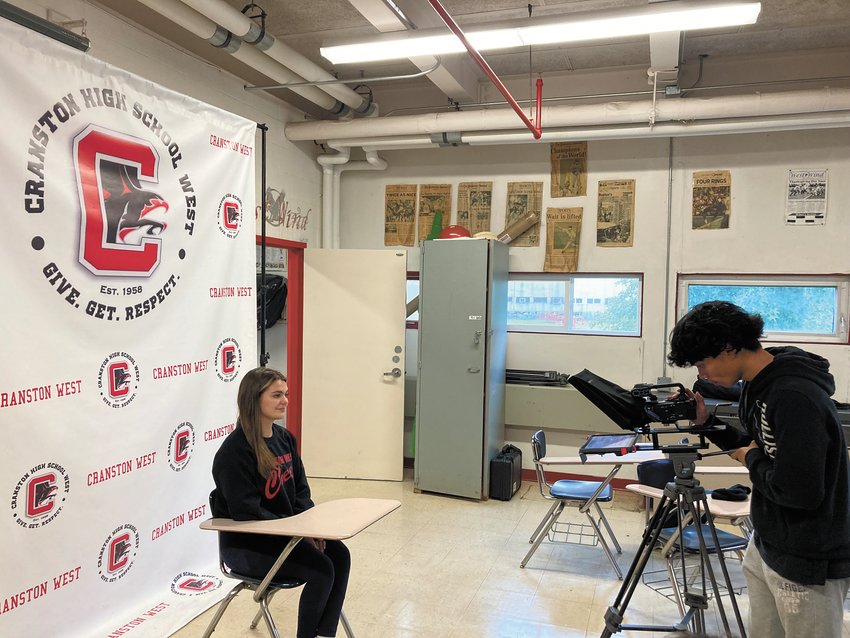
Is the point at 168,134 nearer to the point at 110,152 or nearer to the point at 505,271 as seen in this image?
the point at 110,152

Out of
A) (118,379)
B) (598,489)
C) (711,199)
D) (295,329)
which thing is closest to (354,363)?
(295,329)

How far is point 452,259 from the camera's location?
5172 mm

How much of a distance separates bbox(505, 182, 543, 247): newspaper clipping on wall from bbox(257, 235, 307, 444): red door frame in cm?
189

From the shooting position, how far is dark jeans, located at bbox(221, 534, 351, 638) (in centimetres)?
252

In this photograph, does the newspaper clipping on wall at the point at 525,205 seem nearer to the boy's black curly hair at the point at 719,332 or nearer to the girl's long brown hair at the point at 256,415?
the girl's long brown hair at the point at 256,415

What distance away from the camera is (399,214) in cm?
604

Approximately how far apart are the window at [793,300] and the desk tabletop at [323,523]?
12.0 ft

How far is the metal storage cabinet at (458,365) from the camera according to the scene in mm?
5117

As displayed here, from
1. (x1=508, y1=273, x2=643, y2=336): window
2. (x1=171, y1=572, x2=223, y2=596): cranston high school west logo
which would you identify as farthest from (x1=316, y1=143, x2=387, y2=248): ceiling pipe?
(x1=171, y1=572, x2=223, y2=596): cranston high school west logo

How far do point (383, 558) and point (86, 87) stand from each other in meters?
2.96

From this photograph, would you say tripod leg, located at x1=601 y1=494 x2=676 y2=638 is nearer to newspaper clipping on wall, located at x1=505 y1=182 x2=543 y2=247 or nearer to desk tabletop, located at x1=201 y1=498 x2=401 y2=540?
desk tabletop, located at x1=201 y1=498 x2=401 y2=540

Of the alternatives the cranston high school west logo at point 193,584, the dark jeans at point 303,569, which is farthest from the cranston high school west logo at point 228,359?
the dark jeans at point 303,569

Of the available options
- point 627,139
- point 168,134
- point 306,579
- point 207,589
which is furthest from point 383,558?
point 627,139

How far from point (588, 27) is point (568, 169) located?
85.9 inches
